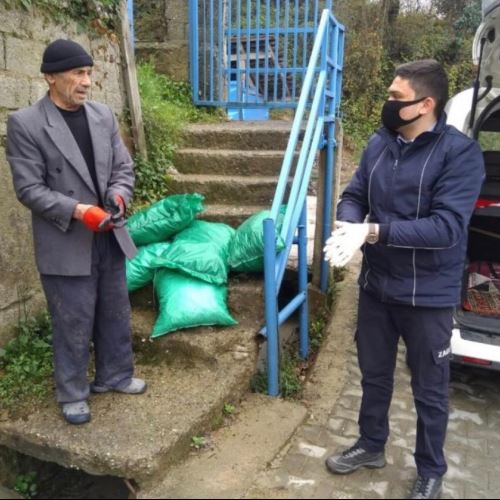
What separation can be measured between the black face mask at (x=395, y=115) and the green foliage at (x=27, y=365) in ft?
7.54

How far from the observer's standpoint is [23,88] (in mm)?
3357

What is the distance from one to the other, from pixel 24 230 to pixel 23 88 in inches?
35.6

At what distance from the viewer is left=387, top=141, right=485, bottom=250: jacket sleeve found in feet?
6.89

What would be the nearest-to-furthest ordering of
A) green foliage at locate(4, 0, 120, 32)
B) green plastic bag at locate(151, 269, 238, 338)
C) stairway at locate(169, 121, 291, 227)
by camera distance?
green plastic bag at locate(151, 269, 238, 338) → green foliage at locate(4, 0, 120, 32) → stairway at locate(169, 121, 291, 227)

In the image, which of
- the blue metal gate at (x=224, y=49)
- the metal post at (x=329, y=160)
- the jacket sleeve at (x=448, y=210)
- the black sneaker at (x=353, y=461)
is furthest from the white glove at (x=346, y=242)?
the blue metal gate at (x=224, y=49)

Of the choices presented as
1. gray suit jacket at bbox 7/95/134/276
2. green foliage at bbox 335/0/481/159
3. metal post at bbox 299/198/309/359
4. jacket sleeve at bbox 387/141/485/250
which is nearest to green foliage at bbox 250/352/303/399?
metal post at bbox 299/198/309/359

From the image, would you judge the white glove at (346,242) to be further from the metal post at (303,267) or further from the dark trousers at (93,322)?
the metal post at (303,267)

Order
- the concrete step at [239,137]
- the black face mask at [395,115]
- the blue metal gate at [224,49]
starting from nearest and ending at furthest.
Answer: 1. the black face mask at [395,115]
2. the concrete step at [239,137]
3. the blue metal gate at [224,49]

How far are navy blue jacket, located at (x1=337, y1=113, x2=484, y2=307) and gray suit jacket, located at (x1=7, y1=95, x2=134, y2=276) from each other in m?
1.27

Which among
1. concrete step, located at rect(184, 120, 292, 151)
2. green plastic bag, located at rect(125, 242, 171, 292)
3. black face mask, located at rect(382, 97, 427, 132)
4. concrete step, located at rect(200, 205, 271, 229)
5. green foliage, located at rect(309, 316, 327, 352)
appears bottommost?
green foliage, located at rect(309, 316, 327, 352)

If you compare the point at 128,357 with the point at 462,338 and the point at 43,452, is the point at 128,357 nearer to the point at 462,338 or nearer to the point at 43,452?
the point at 43,452

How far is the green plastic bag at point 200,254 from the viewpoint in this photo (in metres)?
3.45

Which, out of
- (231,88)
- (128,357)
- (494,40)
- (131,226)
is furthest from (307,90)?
(231,88)

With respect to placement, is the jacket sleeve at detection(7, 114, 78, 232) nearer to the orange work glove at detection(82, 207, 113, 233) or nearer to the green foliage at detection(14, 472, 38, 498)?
the orange work glove at detection(82, 207, 113, 233)
